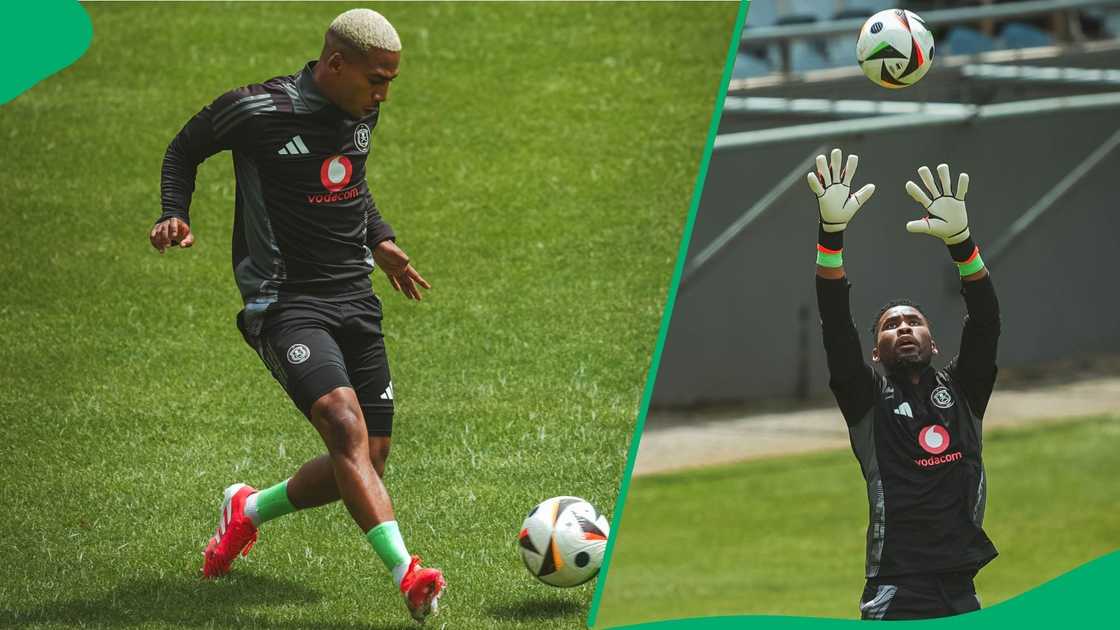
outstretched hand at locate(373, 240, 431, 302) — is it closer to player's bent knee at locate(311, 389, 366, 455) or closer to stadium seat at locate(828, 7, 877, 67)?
player's bent knee at locate(311, 389, 366, 455)

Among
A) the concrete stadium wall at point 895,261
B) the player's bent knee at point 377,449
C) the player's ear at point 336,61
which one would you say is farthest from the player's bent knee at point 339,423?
the concrete stadium wall at point 895,261

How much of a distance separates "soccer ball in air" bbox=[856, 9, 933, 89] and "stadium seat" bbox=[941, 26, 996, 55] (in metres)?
5.73

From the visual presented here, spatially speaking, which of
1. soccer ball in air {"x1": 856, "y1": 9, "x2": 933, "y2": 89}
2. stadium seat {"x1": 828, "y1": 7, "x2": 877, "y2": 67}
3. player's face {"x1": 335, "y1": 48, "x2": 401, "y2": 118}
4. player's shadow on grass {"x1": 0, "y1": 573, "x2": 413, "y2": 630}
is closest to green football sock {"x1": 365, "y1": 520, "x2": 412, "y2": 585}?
player's shadow on grass {"x1": 0, "y1": 573, "x2": 413, "y2": 630}

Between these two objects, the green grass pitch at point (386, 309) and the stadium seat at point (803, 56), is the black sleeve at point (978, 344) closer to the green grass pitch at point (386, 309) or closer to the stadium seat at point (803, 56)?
the green grass pitch at point (386, 309)

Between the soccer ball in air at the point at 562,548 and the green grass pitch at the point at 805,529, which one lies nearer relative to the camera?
the soccer ball in air at the point at 562,548

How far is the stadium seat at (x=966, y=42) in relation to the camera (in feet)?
37.5

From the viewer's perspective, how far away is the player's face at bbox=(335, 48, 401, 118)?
5094 mm

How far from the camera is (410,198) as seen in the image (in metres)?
9.91

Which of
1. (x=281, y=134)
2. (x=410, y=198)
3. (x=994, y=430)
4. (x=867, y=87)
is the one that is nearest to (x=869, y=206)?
(x=867, y=87)

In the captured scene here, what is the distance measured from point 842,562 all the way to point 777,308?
239cm

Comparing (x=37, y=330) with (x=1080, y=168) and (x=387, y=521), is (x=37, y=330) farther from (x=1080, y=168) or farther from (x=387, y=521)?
(x=1080, y=168)

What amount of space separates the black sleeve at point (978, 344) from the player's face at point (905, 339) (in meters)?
0.12

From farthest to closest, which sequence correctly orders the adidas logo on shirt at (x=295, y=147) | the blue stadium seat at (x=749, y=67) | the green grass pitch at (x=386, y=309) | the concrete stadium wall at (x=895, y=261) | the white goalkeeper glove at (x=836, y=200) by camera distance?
1. the blue stadium seat at (x=749, y=67)
2. the concrete stadium wall at (x=895, y=261)
3. the green grass pitch at (x=386, y=309)
4. the adidas logo on shirt at (x=295, y=147)
5. the white goalkeeper glove at (x=836, y=200)

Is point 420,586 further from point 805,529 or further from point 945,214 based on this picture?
point 805,529
